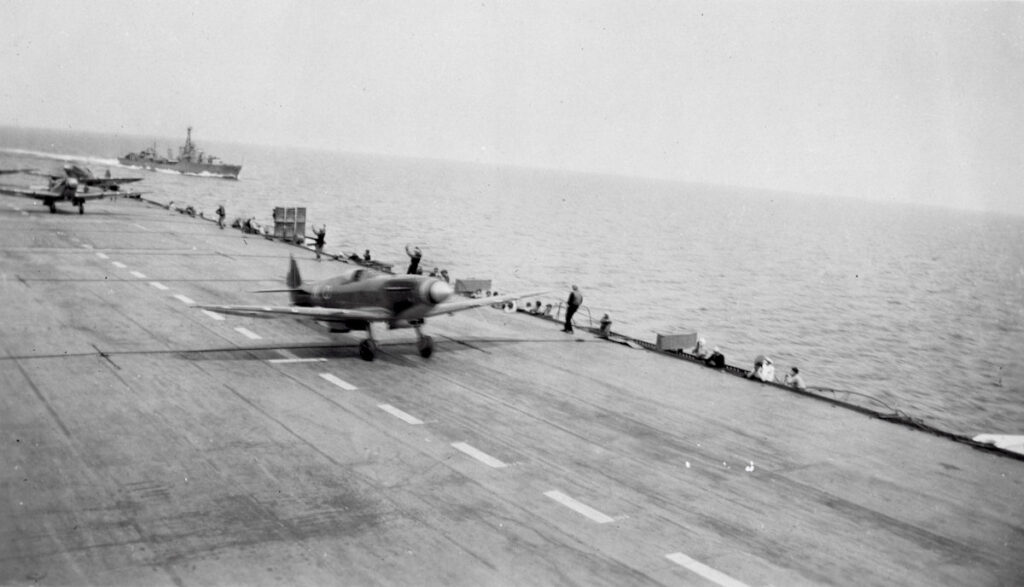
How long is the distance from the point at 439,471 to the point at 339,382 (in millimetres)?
6158

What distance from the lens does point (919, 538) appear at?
41.7 ft

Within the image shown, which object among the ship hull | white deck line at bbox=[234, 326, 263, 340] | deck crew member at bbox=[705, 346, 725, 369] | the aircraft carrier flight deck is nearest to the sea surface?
the ship hull

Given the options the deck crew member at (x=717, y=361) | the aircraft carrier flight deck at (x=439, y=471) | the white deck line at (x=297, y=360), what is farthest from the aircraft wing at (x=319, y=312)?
the deck crew member at (x=717, y=361)

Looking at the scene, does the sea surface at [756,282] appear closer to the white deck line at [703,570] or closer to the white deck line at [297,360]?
Answer: the white deck line at [297,360]

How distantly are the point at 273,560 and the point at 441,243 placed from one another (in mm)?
79471

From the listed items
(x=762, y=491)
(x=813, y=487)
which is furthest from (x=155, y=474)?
(x=813, y=487)

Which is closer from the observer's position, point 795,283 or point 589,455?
point 589,455

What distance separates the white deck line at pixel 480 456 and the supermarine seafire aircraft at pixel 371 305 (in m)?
5.84

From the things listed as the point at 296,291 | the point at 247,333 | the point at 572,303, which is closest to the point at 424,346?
the point at 296,291

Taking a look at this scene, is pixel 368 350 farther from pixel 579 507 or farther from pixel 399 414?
pixel 579 507

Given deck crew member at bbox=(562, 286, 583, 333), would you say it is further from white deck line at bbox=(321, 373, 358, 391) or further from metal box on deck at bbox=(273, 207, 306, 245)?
metal box on deck at bbox=(273, 207, 306, 245)

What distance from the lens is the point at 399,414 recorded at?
1694 cm

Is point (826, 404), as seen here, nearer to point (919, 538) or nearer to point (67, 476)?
point (919, 538)

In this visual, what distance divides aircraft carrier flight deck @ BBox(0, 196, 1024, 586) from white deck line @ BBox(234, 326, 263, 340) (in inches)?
4.3
